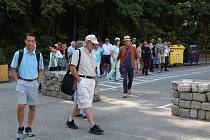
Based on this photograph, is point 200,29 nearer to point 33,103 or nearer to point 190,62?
point 190,62

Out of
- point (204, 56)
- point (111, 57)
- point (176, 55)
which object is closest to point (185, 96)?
point (111, 57)

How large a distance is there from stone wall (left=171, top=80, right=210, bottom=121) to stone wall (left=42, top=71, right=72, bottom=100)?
13.3 ft

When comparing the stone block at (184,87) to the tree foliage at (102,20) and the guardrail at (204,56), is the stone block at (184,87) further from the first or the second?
the guardrail at (204,56)

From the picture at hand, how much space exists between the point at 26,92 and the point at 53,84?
537cm

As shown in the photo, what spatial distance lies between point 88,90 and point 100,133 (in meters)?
0.83

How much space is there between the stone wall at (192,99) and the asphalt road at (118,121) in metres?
0.20

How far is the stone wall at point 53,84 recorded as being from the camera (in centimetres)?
1254

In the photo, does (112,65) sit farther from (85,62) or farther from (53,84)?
(85,62)

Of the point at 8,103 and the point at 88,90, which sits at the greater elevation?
the point at 88,90

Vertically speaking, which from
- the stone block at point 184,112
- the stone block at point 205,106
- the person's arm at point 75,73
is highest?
the person's arm at point 75,73

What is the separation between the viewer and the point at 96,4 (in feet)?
102

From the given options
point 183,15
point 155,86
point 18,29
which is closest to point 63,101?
point 155,86

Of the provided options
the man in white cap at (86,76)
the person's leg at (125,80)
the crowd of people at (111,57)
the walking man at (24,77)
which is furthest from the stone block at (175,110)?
the crowd of people at (111,57)

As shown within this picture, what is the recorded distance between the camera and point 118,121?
895 centimetres
